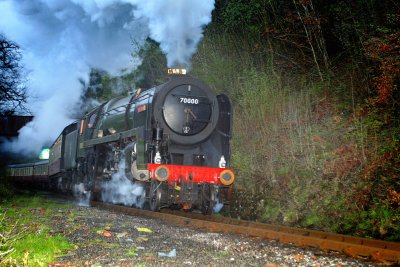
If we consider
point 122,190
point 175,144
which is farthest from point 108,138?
point 175,144

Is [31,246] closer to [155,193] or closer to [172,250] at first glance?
[172,250]

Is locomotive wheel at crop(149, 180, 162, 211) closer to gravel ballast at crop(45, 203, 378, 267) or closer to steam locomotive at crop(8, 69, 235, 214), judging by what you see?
steam locomotive at crop(8, 69, 235, 214)

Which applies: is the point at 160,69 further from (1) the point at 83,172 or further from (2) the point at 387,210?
(2) the point at 387,210

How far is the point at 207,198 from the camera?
10102mm

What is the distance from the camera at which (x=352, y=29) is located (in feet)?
38.8

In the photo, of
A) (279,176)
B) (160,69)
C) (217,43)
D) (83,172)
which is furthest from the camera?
(160,69)

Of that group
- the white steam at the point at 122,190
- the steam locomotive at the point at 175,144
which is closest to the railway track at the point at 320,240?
the steam locomotive at the point at 175,144

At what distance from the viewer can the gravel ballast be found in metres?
4.85

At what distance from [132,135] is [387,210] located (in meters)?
5.71

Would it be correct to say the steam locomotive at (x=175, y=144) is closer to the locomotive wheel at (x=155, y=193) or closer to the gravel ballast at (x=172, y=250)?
the locomotive wheel at (x=155, y=193)

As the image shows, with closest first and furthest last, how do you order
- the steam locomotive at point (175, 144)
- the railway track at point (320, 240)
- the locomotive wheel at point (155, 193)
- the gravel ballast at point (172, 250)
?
1. the gravel ballast at point (172, 250)
2. the railway track at point (320, 240)
3. the locomotive wheel at point (155, 193)
4. the steam locomotive at point (175, 144)

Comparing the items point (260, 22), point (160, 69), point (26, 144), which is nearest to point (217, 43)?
point (260, 22)

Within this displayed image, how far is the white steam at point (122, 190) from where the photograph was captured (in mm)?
11008

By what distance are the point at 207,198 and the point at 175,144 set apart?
1383 mm
